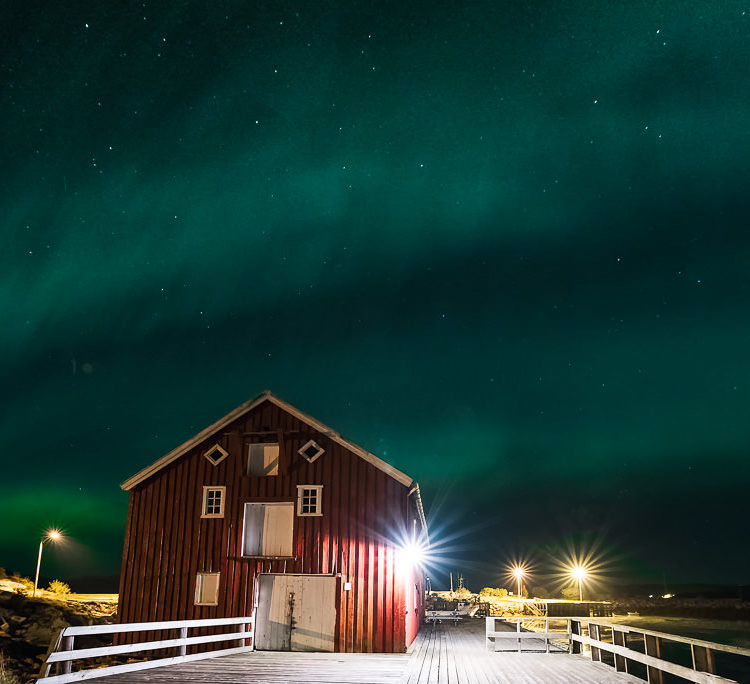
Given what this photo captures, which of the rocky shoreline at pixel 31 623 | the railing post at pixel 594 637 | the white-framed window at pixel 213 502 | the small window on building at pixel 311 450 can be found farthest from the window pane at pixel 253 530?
the railing post at pixel 594 637

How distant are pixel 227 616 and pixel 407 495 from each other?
6.83 metres

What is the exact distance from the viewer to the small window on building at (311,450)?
21.6 metres

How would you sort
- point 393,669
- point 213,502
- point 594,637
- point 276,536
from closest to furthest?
point 393,669
point 594,637
point 276,536
point 213,502

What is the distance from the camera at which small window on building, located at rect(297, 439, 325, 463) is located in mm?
21609

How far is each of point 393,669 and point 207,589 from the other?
8.90 meters

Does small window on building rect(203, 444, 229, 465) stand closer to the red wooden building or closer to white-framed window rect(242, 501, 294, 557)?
the red wooden building

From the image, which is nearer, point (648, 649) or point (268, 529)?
point (648, 649)

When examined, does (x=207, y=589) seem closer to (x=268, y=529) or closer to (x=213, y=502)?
(x=268, y=529)

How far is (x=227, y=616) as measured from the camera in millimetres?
20438

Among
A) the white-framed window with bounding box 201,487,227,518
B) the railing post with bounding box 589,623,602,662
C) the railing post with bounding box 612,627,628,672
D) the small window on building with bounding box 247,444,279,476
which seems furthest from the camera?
the small window on building with bounding box 247,444,279,476

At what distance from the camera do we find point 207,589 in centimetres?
2109

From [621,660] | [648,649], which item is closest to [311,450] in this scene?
[621,660]

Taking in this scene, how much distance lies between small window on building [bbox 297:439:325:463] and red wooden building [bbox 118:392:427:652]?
48mm

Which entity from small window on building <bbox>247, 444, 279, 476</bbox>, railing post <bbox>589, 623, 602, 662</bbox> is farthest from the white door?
railing post <bbox>589, 623, 602, 662</bbox>
